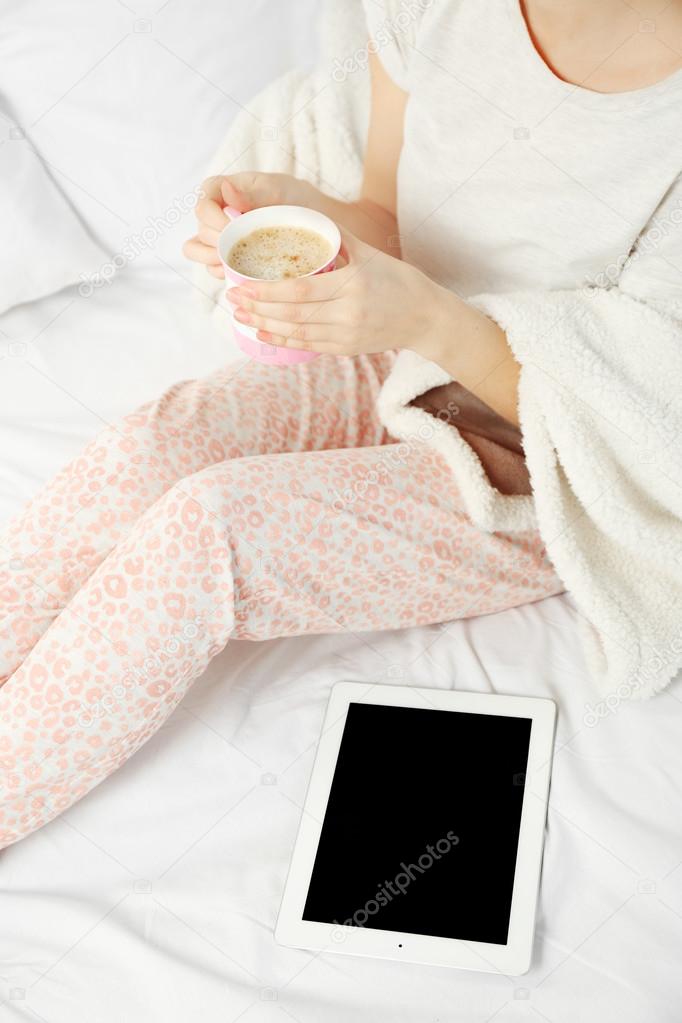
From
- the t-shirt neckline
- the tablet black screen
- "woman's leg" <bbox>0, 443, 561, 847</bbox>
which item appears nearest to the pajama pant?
"woman's leg" <bbox>0, 443, 561, 847</bbox>

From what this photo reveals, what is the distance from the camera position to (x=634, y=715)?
940 mm

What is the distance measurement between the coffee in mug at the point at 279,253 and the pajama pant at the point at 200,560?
0.17 metres

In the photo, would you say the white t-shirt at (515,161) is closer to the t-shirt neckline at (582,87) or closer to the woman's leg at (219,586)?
the t-shirt neckline at (582,87)

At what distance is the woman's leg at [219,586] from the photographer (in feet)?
2.71

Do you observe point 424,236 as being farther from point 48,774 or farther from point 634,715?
point 48,774

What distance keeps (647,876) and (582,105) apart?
2.20 feet

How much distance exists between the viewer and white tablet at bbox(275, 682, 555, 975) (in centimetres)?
82

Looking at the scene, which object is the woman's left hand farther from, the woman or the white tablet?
the white tablet

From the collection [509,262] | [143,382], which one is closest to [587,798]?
[509,262]

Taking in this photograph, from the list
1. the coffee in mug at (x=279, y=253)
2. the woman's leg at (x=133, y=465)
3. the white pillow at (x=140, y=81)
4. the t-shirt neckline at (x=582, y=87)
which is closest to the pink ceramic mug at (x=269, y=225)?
the coffee in mug at (x=279, y=253)

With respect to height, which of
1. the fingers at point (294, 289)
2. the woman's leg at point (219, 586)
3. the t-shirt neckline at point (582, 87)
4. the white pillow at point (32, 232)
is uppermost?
the t-shirt neckline at point (582, 87)

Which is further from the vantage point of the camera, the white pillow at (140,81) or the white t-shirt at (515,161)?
the white pillow at (140,81)

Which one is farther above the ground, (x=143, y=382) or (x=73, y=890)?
(x=143, y=382)

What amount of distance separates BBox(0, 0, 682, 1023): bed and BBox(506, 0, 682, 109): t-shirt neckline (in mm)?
412
